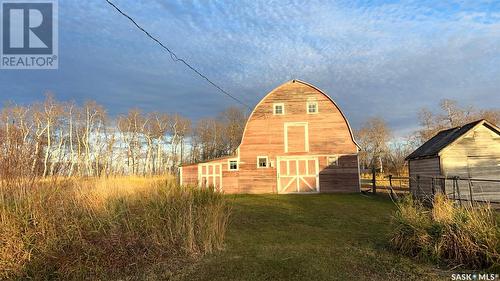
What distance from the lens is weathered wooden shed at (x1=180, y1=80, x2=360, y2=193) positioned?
22516mm

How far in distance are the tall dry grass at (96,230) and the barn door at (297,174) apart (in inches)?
610

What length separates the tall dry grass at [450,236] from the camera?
548 centimetres

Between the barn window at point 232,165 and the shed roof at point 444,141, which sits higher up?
the shed roof at point 444,141

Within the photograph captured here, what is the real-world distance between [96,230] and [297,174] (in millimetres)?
17562

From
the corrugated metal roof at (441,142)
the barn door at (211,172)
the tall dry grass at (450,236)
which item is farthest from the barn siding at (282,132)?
the tall dry grass at (450,236)

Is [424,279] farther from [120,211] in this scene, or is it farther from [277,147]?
[277,147]

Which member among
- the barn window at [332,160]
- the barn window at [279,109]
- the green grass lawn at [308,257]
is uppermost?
the barn window at [279,109]

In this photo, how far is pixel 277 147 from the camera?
75.9 ft

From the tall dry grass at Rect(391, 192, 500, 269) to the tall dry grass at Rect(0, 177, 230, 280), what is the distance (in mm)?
3568

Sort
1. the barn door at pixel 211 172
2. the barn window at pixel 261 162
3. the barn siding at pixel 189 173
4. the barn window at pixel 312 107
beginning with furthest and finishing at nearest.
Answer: the barn siding at pixel 189 173 < the barn door at pixel 211 172 < the barn window at pixel 261 162 < the barn window at pixel 312 107

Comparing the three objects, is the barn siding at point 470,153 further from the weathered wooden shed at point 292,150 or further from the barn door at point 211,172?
the barn door at point 211,172

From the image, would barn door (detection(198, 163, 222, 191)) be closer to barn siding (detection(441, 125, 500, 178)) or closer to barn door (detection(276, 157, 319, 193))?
barn door (detection(276, 157, 319, 193))

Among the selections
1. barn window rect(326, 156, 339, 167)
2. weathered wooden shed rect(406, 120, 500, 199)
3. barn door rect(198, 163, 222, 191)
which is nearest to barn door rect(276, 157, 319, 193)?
barn window rect(326, 156, 339, 167)

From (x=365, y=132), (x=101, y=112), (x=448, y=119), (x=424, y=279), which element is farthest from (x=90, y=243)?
(x=365, y=132)
